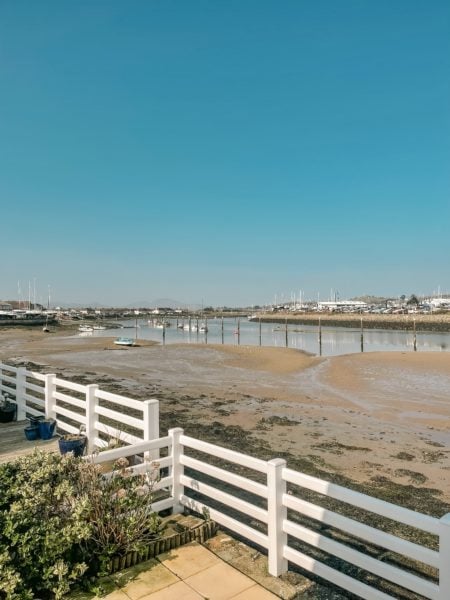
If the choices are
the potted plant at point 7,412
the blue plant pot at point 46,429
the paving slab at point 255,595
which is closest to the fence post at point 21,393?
the potted plant at point 7,412

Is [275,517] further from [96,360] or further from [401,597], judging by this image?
[96,360]

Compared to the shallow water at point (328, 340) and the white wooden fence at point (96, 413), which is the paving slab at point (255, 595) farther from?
the shallow water at point (328, 340)

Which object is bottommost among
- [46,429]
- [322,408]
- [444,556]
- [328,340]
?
[328,340]

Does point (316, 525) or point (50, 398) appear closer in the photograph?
point (316, 525)

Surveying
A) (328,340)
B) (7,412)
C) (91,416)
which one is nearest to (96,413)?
(91,416)

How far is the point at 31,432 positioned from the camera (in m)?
8.66

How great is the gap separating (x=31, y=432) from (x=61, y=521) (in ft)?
16.3

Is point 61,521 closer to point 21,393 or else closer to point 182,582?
A: point 182,582

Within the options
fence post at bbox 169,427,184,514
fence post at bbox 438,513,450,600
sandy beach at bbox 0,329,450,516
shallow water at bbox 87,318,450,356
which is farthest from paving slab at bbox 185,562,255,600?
shallow water at bbox 87,318,450,356

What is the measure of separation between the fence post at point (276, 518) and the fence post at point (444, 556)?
1547mm

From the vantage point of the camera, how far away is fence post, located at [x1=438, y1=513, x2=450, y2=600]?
10.1 ft

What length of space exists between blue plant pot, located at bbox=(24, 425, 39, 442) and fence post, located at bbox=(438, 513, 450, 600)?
25.5ft

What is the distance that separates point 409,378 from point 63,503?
24.9 metres

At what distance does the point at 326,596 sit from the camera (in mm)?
3988
